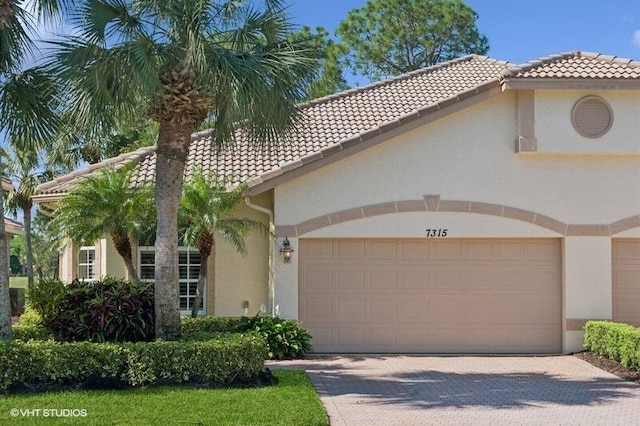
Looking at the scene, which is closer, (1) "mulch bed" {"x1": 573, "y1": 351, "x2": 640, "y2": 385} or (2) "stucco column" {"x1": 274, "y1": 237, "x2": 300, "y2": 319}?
(1) "mulch bed" {"x1": 573, "y1": 351, "x2": 640, "y2": 385}

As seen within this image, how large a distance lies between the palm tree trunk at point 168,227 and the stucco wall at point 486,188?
12.4ft

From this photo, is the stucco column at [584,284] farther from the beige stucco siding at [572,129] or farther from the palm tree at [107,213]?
the palm tree at [107,213]

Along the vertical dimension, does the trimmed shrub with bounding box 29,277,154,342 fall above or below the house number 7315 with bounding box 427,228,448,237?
below

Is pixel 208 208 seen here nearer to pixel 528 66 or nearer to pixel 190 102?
pixel 190 102

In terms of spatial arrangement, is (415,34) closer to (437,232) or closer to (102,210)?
(437,232)

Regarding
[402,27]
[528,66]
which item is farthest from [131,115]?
[402,27]

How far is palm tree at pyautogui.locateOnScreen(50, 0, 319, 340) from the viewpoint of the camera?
11102 mm

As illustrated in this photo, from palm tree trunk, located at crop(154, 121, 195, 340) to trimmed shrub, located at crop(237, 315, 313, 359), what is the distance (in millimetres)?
2476

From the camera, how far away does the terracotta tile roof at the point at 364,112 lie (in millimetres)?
15195

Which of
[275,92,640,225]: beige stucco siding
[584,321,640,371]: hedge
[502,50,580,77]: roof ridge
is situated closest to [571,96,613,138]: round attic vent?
[275,92,640,225]: beige stucco siding

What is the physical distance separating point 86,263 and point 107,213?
332 centimetres

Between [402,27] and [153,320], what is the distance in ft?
79.9

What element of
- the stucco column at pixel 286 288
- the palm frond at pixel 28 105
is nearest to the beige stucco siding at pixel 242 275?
the stucco column at pixel 286 288

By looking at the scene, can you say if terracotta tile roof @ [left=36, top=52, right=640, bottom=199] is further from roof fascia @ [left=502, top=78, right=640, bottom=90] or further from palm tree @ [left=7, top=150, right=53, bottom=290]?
palm tree @ [left=7, top=150, right=53, bottom=290]
